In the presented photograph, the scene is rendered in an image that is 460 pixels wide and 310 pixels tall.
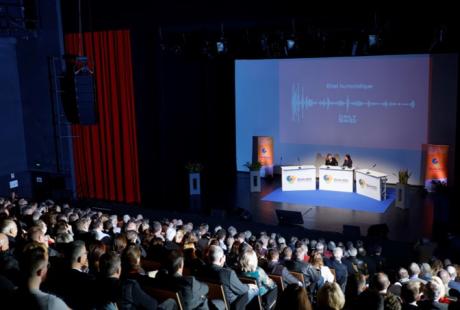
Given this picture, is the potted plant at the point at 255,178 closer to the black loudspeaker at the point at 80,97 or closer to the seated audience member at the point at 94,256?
the black loudspeaker at the point at 80,97

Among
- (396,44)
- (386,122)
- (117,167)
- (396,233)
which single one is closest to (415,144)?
(386,122)

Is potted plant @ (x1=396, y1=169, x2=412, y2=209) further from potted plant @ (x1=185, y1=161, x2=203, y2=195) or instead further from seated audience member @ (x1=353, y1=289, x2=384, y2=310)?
seated audience member @ (x1=353, y1=289, x2=384, y2=310)

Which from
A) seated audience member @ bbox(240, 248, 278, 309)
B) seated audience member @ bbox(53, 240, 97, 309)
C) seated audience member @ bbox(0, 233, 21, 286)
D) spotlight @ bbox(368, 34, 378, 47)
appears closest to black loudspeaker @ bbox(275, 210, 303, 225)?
spotlight @ bbox(368, 34, 378, 47)

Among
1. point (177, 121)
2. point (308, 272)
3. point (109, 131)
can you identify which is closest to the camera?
point (308, 272)

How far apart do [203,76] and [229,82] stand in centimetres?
110

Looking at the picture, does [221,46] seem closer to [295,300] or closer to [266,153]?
[266,153]

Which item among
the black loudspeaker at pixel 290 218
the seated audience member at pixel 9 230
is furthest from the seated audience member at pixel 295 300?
the black loudspeaker at pixel 290 218

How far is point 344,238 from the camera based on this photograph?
8883mm

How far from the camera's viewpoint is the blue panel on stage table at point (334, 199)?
1162cm

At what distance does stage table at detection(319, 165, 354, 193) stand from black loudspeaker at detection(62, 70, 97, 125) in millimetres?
5653

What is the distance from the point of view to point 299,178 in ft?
42.8

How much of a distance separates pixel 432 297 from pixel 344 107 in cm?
928

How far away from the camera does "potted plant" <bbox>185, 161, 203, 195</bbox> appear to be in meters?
12.9

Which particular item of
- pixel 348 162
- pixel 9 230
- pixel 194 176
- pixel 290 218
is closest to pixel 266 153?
pixel 348 162
